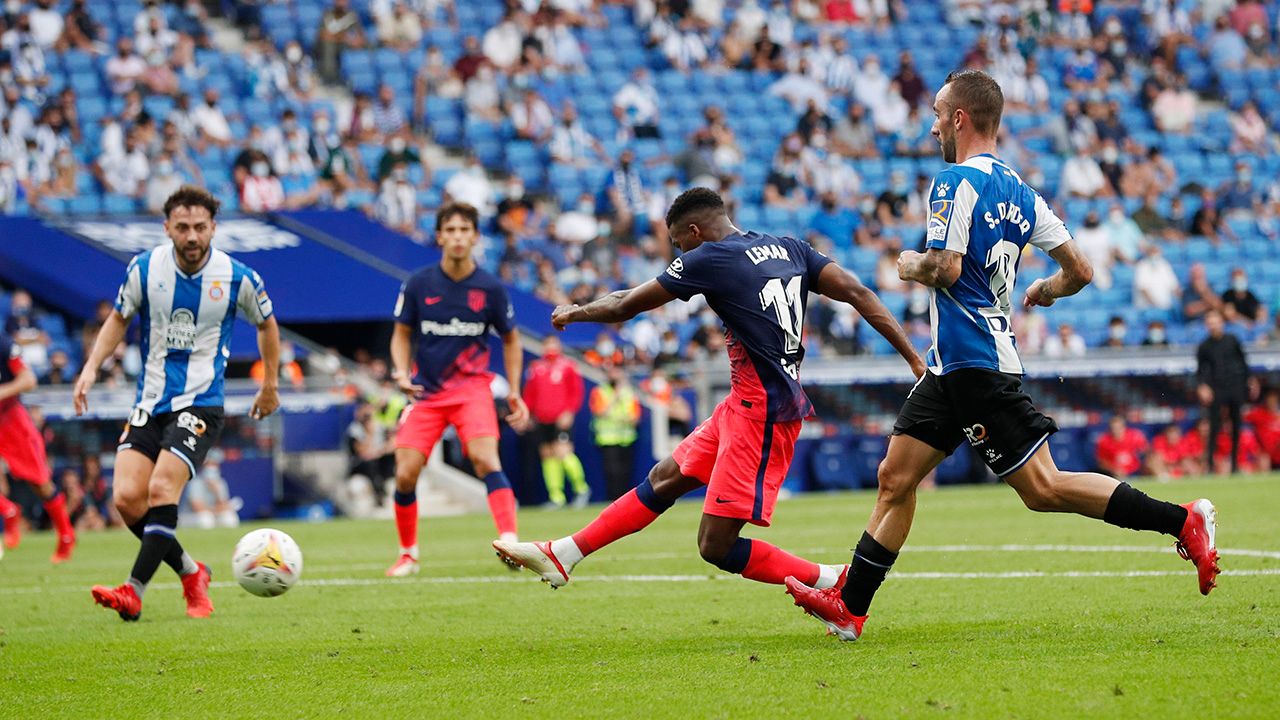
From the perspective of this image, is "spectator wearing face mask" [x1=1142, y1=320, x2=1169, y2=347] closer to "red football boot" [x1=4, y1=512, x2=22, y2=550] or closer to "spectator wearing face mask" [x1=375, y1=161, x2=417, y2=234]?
"spectator wearing face mask" [x1=375, y1=161, x2=417, y2=234]

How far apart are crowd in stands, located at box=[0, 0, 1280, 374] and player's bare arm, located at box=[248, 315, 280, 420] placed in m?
11.0

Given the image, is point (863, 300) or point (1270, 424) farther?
point (1270, 424)

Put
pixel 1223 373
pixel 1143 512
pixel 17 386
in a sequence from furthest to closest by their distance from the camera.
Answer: pixel 1223 373 → pixel 17 386 → pixel 1143 512

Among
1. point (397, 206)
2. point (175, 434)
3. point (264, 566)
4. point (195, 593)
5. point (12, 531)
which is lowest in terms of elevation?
point (12, 531)

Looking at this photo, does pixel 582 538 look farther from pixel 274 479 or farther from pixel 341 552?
pixel 274 479

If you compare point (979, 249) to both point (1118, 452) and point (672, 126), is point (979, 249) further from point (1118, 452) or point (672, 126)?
point (672, 126)

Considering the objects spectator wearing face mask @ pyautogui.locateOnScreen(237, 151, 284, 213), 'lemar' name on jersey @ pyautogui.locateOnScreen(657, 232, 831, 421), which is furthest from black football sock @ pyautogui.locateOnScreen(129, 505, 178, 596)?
spectator wearing face mask @ pyautogui.locateOnScreen(237, 151, 284, 213)

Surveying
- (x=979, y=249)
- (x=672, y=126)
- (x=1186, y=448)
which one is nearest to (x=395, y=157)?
(x=672, y=126)

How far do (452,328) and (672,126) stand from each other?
1672 cm

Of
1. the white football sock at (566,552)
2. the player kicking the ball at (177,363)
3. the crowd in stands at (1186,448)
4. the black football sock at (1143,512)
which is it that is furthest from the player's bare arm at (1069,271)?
the crowd in stands at (1186,448)

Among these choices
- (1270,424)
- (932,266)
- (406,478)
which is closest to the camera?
(932,266)

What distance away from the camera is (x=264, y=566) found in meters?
8.67

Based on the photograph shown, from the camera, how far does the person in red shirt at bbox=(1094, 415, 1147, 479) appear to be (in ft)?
73.0

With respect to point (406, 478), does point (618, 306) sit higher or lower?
higher
